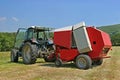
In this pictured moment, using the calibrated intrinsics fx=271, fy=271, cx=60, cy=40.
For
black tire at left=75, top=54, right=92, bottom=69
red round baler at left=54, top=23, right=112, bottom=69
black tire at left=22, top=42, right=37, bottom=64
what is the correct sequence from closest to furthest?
black tire at left=75, top=54, right=92, bottom=69
red round baler at left=54, top=23, right=112, bottom=69
black tire at left=22, top=42, right=37, bottom=64

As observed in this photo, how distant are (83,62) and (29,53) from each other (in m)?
4.27

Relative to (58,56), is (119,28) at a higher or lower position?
higher

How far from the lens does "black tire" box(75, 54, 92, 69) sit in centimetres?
1315

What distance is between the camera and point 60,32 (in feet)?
47.6

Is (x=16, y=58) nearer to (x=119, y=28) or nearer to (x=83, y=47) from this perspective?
(x=83, y=47)

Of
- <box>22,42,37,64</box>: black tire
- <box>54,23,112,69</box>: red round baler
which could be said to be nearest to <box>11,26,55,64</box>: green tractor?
<box>22,42,37,64</box>: black tire

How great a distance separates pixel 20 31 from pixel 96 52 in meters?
6.38

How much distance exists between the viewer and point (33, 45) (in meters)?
16.1

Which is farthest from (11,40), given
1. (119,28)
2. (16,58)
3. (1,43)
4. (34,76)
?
(119,28)

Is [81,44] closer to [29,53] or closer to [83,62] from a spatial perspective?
[83,62]

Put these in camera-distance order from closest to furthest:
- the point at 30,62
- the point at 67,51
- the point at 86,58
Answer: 1. the point at 86,58
2. the point at 67,51
3. the point at 30,62

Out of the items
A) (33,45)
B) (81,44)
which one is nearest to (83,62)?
(81,44)

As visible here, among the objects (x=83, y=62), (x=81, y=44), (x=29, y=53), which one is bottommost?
(x=83, y=62)

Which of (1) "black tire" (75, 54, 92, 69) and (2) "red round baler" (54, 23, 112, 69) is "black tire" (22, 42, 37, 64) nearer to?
(2) "red round baler" (54, 23, 112, 69)
